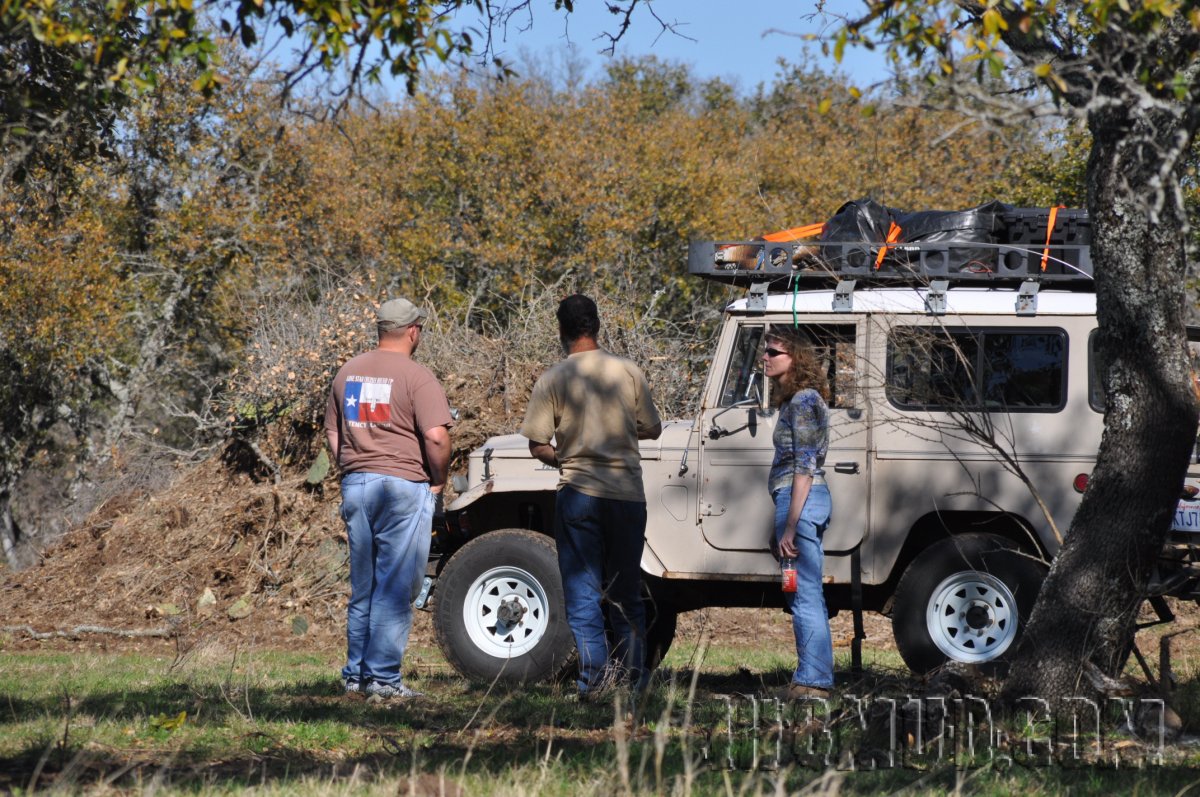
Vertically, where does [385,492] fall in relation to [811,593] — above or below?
above

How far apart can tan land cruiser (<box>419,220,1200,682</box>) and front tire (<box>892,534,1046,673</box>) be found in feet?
0.03

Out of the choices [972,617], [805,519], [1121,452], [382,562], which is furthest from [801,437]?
[382,562]

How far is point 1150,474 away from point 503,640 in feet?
11.6

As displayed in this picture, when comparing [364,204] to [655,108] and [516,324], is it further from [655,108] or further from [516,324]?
[655,108]

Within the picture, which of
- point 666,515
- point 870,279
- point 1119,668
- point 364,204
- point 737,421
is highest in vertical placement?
point 364,204

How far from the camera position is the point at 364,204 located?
23.8m

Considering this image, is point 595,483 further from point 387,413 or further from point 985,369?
point 985,369

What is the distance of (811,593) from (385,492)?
79.3 inches

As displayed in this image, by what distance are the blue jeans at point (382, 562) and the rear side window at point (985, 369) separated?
267cm

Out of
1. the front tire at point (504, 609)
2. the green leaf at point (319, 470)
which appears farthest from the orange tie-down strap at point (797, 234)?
the green leaf at point (319, 470)

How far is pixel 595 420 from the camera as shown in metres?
6.08

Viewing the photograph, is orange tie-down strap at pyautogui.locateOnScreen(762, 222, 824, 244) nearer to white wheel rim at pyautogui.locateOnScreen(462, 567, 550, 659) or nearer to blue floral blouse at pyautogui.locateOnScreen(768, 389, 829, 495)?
blue floral blouse at pyautogui.locateOnScreen(768, 389, 829, 495)

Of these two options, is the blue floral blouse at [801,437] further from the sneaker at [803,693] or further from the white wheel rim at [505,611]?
the white wheel rim at [505,611]

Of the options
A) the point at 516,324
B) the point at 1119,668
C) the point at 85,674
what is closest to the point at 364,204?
the point at 516,324
